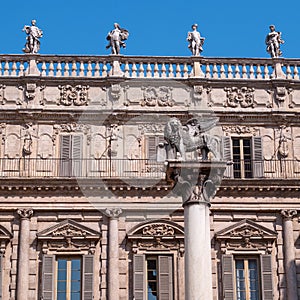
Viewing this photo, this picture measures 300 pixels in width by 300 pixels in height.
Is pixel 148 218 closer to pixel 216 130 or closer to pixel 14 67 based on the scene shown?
pixel 216 130

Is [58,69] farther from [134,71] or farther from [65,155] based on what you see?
[65,155]

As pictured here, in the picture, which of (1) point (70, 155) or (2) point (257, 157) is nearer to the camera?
(1) point (70, 155)

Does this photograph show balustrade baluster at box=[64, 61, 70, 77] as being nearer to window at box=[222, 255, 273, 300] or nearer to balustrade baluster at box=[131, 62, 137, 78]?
balustrade baluster at box=[131, 62, 137, 78]

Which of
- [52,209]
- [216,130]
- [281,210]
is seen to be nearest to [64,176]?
[52,209]

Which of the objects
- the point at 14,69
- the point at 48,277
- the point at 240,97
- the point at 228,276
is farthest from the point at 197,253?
the point at 14,69

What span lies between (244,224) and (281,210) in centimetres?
162

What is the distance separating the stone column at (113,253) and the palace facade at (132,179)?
0.05 meters

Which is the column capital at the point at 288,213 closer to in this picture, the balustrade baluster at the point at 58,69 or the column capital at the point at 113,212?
the column capital at the point at 113,212

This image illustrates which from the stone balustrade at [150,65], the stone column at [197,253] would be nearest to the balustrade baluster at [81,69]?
the stone balustrade at [150,65]

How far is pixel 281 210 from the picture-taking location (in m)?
34.3

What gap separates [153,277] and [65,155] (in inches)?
248

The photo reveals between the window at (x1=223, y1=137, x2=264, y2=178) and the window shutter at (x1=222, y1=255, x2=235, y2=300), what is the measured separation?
3653 mm

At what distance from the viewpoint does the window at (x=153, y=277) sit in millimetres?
33156

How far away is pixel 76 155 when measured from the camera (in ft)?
116
